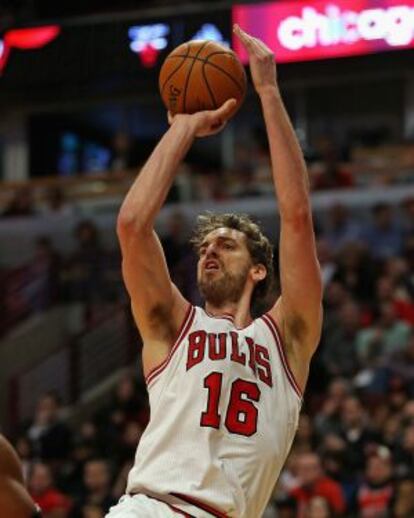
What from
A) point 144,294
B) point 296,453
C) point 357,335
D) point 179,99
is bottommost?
point 296,453

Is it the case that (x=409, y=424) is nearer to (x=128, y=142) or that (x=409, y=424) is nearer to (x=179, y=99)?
(x=179, y=99)

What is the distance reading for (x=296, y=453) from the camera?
10.3 m

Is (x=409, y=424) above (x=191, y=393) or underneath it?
underneath

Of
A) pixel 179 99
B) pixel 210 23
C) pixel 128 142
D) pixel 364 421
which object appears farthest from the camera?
pixel 128 142

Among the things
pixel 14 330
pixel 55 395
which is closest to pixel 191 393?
pixel 55 395

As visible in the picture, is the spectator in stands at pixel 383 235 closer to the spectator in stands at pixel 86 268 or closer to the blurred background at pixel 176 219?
the blurred background at pixel 176 219

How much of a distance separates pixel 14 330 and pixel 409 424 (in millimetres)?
6822

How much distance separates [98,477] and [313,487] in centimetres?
216

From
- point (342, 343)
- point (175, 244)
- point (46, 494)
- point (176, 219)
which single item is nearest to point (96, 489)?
point (46, 494)

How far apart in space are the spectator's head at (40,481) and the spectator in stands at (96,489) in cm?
34

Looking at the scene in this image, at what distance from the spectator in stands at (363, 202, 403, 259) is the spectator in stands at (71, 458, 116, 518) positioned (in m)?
4.01

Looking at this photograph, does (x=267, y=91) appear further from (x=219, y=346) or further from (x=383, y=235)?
(x=383, y=235)

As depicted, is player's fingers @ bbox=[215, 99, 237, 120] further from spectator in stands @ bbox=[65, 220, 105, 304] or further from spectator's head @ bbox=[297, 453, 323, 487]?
spectator in stands @ bbox=[65, 220, 105, 304]

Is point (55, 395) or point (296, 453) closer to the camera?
point (296, 453)
